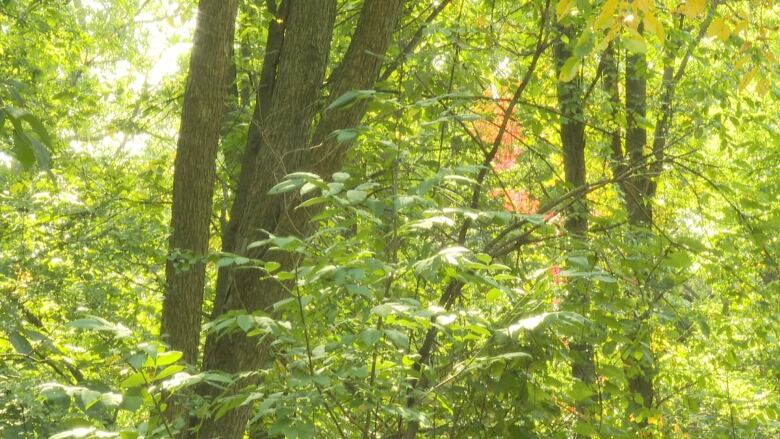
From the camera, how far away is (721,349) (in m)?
8.73

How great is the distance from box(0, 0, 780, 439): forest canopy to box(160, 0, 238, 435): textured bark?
1 cm

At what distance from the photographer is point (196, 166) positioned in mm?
4508

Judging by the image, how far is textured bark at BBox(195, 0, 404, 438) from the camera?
4113 mm

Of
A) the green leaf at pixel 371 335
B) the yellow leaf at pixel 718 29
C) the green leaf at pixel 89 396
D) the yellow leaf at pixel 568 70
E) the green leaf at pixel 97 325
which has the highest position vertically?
the yellow leaf at pixel 718 29

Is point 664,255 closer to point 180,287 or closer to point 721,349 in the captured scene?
point 180,287

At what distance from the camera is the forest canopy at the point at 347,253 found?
8.61 feet

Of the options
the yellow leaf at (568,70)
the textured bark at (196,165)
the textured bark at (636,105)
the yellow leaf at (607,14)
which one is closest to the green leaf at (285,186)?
the yellow leaf at (607,14)

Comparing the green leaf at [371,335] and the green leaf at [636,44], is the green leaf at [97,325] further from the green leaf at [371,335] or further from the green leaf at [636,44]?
the green leaf at [636,44]

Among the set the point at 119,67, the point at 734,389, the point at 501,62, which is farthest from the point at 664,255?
the point at 119,67

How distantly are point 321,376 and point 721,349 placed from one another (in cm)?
716

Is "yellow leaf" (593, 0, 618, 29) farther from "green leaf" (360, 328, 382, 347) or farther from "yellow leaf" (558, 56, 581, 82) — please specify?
"green leaf" (360, 328, 382, 347)

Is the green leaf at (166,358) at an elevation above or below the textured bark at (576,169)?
below

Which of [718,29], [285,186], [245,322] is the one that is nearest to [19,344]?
[245,322]

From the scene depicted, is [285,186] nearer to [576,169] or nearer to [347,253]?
[347,253]
